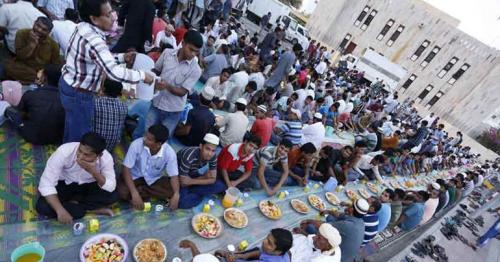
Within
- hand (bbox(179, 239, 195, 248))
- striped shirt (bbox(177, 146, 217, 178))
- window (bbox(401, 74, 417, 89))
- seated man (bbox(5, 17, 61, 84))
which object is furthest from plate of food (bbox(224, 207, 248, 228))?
window (bbox(401, 74, 417, 89))

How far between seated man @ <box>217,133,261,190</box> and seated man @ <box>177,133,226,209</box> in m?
0.39

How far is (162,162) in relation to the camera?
347 cm

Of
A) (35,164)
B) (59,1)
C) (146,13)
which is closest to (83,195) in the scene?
(35,164)

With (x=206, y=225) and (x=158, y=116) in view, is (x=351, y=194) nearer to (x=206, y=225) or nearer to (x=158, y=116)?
(x=206, y=225)

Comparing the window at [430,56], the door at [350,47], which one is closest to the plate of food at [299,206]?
the door at [350,47]

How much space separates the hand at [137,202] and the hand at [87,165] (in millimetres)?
703

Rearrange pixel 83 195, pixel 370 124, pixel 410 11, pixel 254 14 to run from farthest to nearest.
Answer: pixel 410 11, pixel 254 14, pixel 370 124, pixel 83 195

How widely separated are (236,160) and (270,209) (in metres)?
1.03

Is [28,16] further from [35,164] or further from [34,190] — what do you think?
[34,190]

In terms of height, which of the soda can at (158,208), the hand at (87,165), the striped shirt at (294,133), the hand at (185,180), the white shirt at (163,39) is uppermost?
the white shirt at (163,39)

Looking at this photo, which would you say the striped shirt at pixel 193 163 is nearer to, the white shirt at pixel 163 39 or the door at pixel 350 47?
the white shirt at pixel 163 39

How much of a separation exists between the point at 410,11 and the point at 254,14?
17.3 metres

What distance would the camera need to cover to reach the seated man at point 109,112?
10.6ft

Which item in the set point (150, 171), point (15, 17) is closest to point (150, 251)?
point (150, 171)
